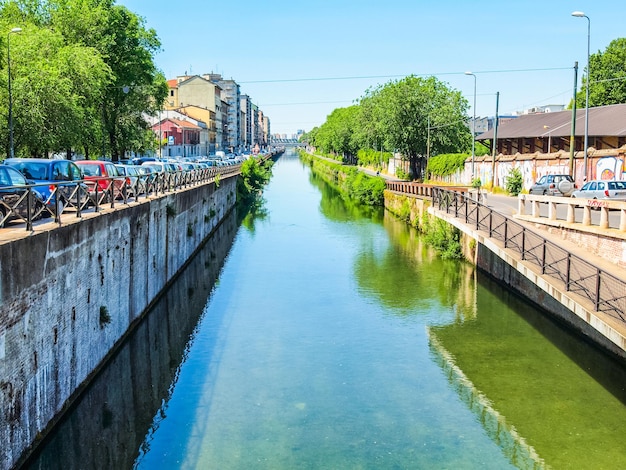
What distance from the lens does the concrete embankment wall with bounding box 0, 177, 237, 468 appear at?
11219 mm

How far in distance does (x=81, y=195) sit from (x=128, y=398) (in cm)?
514

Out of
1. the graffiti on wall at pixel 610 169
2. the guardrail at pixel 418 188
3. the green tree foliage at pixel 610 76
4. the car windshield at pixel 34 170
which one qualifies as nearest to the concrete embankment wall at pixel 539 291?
the graffiti on wall at pixel 610 169

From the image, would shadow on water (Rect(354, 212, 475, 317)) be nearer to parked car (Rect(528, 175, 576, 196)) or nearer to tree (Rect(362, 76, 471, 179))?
parked car (Rect(528, 175, 576, 196))

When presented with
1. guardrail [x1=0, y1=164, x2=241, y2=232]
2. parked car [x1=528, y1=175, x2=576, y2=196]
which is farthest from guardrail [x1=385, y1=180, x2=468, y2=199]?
guardrail [x1=0, y1=164, x2=241, y2=232]

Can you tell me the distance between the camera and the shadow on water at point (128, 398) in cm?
1308

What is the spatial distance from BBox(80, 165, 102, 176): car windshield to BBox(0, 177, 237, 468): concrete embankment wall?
218 centimetres

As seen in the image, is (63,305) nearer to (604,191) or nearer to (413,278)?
(413,278)

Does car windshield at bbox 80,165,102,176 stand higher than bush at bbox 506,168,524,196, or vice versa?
car windshield at bbox 80,165,102,176

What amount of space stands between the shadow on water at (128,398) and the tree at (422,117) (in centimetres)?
4272

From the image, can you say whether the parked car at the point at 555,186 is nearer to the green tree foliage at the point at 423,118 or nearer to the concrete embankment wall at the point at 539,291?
the concrete embankment wall at the point at 539,291

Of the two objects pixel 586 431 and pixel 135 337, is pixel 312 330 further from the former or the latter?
pixel 586 431

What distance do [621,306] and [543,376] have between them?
4097 millimetres

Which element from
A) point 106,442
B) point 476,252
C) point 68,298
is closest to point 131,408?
point 106,442

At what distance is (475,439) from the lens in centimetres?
1416
